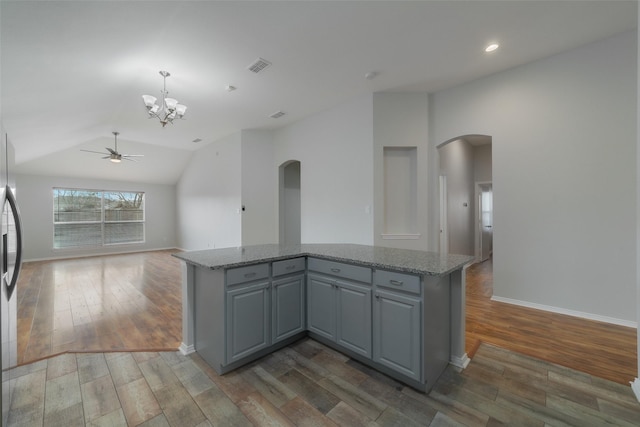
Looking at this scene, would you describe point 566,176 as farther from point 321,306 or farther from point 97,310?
point 97,310

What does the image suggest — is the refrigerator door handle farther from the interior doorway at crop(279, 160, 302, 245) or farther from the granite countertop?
the interior doorway at crop(279, 160, 302, 245)

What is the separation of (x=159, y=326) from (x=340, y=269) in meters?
2.20

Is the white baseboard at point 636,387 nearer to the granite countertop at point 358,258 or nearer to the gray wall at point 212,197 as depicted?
the granite countertop at point 358,258

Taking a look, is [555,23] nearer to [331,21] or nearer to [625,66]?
[625,66]

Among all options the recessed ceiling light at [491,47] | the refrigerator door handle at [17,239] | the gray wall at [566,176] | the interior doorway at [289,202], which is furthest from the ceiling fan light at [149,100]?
the gray wall at [566,176]

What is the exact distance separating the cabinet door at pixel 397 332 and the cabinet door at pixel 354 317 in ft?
0.23

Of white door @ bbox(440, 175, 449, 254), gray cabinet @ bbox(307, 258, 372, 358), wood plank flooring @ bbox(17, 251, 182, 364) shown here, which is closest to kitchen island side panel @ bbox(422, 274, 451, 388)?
gray cabinet @ bbox(307, 258, 372, 358)

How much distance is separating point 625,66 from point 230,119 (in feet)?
18.5

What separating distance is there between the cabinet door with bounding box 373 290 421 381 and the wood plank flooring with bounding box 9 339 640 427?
0.55 ft

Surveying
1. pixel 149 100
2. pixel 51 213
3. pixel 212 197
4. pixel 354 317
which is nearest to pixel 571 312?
pixel 354 317

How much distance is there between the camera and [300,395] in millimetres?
1798

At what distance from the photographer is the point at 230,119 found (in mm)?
5223

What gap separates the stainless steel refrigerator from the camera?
1.30 metres

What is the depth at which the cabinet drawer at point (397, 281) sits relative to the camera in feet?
5.86
